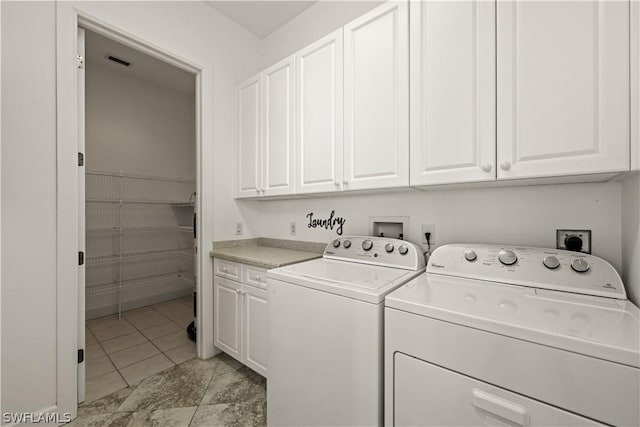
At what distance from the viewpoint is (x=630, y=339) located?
66cm

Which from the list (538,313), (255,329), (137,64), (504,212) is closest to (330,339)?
(538,313)

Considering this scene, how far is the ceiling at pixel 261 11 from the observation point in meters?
2.18

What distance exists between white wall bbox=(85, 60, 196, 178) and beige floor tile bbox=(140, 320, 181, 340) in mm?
1892

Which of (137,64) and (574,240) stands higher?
(137,64)

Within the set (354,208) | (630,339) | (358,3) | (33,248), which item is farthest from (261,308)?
(358,3)

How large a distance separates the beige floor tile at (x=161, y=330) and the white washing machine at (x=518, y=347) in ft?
7.89

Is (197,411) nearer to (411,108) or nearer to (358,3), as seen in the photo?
(411,108)

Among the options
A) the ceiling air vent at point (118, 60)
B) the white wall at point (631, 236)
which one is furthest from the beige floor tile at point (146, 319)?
the white wall at point (631, 236)

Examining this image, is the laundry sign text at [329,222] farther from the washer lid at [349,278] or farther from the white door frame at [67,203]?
the white door frame at [67,203]

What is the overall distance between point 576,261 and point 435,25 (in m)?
1.22

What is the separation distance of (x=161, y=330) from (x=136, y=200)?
162cm

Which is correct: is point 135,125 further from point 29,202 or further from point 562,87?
point 562,87

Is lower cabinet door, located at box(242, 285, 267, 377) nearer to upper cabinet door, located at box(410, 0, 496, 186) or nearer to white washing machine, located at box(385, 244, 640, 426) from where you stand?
white washing machine, located at box(385, 244, 640, 426)

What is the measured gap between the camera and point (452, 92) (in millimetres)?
1220
